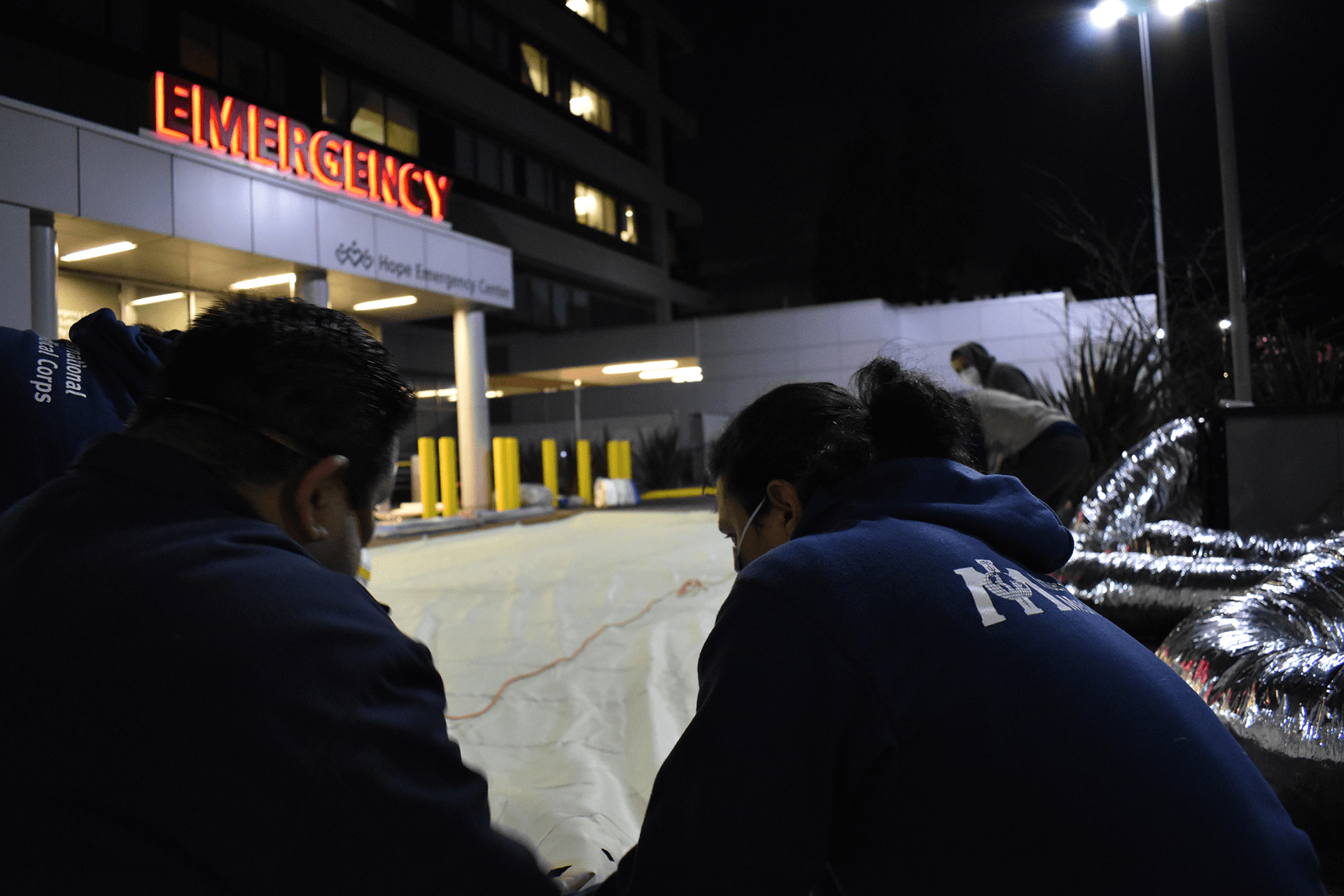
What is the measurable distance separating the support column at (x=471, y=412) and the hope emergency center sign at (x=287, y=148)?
1.72 metres

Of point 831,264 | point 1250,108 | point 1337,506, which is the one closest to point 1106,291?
point 1250,108

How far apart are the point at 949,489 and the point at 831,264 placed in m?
31.1

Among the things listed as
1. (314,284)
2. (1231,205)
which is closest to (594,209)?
(314,284)

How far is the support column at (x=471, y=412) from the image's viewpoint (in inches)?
545

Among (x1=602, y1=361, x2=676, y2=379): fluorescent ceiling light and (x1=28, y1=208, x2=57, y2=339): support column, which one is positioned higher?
(x1=602, y1=361, x2=676, y2=379): fluorescent ceiling light

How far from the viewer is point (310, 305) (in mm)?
1148

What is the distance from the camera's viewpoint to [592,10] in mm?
26312

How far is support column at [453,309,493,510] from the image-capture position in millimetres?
13852

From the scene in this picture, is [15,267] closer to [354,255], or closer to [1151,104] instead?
[354,255]

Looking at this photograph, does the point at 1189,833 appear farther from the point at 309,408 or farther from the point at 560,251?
the point at 560,251

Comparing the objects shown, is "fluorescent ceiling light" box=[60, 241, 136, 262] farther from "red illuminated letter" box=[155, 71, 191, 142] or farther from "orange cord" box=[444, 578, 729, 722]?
"orange cord" box=[444, 578, 729, 722]

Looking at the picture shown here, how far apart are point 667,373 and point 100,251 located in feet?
52.0

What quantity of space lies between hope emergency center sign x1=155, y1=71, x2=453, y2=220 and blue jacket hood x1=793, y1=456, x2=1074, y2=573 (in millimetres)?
10258

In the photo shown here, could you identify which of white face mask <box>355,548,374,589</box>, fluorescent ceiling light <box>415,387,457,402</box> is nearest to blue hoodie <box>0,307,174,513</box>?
white face mask <box>355,548,374,589</box>
